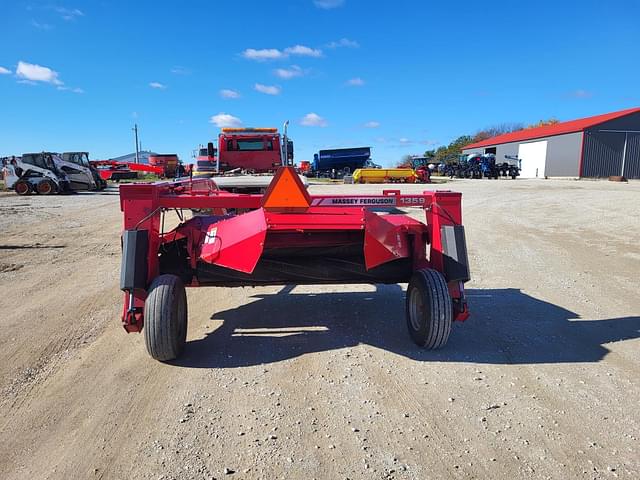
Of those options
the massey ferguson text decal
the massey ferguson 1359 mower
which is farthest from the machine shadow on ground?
the massey ferguson text decal

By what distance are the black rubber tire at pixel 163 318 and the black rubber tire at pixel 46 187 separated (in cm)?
2392

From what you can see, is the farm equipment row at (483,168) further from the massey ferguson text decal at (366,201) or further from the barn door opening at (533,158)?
the massey ferguson text decal at (366,201)

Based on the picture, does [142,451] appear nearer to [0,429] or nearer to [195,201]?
[0,429]

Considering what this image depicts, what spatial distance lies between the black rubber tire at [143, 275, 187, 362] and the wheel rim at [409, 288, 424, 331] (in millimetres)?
1835

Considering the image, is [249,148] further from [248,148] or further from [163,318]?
[163,318]

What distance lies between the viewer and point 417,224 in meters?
4.10

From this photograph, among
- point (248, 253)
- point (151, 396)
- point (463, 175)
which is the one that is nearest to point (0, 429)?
point (151, 396)

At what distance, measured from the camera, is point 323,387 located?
10.4 feet

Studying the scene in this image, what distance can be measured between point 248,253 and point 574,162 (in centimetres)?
4113

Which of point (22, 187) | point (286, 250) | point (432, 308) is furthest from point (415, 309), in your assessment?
point (22, 187)

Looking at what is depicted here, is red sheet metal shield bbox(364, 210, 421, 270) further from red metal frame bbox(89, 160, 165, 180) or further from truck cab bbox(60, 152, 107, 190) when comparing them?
red metal frame bbox(89, 160, 165, 180)

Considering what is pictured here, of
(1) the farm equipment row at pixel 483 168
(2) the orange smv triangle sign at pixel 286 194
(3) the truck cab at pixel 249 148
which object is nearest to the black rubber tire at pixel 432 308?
(2) the orange smv triangle sign at pixel 286 194

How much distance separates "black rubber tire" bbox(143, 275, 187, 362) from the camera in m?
3.31

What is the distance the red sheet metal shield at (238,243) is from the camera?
10.6ft
